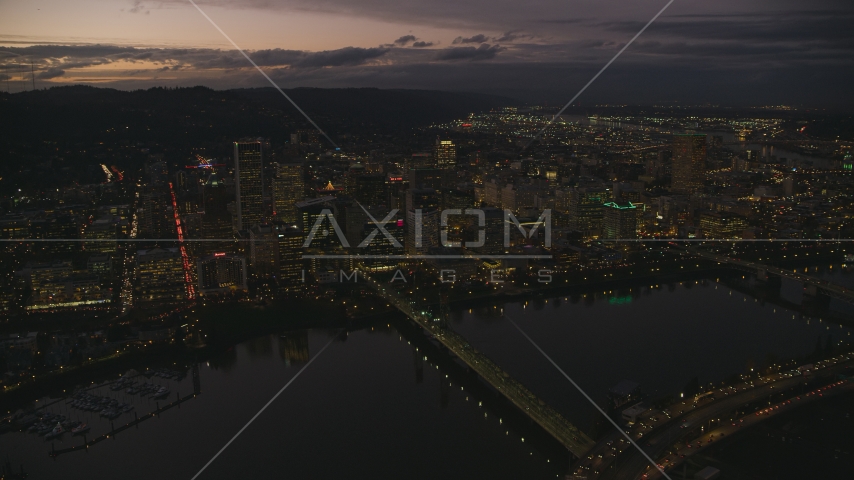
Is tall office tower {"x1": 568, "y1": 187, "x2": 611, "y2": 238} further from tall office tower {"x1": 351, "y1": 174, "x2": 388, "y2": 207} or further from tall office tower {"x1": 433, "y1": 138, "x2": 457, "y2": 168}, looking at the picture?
tall office tower {"x1": 433, "y1": 138, "x2": 457, "y2": 168}

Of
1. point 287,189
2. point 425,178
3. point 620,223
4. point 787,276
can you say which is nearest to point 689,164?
point 620,223

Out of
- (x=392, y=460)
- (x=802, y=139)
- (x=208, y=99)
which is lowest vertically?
(x=392, y=460)

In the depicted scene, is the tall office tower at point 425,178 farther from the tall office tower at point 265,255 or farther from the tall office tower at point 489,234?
the tall office tower at point 265,255

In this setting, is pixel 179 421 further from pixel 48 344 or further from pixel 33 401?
pixel 48 344

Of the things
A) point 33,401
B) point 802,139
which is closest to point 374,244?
point 33,401

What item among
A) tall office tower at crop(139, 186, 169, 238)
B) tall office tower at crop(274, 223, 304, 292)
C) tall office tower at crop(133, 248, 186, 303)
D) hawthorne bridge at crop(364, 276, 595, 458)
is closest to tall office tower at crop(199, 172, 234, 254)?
tall office tower at crop(139, 186, 169, 238)

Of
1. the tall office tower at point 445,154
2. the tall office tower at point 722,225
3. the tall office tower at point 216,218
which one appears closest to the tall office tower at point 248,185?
the tall office tower at point 216,218

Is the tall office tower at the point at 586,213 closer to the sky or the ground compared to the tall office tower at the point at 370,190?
closer to the ground
